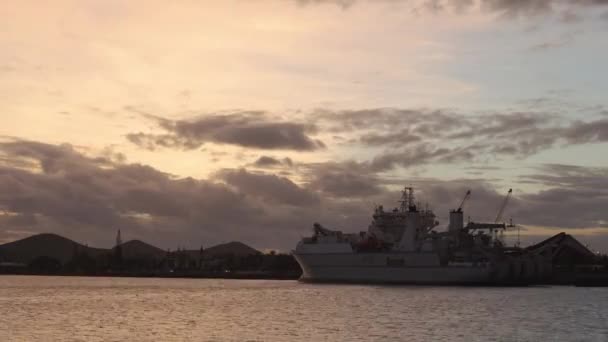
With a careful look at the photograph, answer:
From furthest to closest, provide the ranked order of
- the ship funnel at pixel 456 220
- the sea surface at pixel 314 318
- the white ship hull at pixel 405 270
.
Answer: the ship funnel at pixel 456 220 → the white ship hull at pixel 405 270 → the sea surface at pixel 314 318

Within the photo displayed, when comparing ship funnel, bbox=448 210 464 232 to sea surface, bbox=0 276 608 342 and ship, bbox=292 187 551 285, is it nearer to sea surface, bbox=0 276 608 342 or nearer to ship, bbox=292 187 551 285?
ship, bbox=292 187 551 285

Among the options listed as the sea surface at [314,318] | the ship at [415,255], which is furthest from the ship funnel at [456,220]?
the sea surface at [314,318]

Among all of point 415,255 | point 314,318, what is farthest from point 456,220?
point 314,318

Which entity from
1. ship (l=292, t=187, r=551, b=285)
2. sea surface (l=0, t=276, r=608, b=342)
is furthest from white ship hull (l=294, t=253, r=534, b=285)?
sea surface (l=0, t=276, r=608, b=342)

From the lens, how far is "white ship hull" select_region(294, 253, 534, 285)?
11138 cm

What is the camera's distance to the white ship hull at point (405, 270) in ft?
365

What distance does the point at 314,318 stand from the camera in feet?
202

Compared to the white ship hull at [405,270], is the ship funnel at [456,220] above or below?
above

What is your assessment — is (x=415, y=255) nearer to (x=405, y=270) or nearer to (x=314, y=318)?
(x=405, y=270)

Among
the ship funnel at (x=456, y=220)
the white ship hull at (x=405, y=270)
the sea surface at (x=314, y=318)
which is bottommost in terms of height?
the sea surface at (x=314, y=318)

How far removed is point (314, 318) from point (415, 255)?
54.3 m

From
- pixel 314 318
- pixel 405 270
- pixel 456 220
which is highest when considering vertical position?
pixel 456 220

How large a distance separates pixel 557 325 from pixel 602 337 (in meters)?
7.38

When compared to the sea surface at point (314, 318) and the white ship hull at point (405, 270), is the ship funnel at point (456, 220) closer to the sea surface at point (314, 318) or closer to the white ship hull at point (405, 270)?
the white ship hull at point (405, 270)
